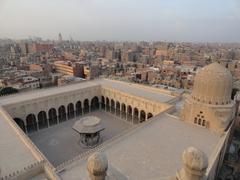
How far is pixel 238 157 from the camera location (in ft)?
64.1

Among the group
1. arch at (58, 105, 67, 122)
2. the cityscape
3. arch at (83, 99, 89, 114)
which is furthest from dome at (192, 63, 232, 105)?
arch at (58, 105, 67, 122)

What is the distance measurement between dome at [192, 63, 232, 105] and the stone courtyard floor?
12.3 metres

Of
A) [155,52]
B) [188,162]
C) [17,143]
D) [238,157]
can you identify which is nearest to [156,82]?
[238,157]

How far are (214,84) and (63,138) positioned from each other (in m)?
18.1

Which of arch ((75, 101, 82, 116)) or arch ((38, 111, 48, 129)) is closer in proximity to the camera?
arch ((38, 111, 48, 129))

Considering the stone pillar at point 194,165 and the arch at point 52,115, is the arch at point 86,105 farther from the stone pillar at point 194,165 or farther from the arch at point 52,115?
the stone pillar at point 194,165

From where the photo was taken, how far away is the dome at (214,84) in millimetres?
16125

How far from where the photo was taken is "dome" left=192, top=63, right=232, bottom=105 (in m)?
16.1

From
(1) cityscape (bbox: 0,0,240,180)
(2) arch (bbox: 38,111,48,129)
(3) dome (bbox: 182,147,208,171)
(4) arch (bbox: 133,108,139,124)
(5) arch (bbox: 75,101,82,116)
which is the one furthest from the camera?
(5) arch (bbox: 75,101,82,116)

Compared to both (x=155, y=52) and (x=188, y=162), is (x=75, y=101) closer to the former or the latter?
(x=188, y=162)

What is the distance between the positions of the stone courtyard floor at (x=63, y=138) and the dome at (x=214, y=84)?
1231 centimetres

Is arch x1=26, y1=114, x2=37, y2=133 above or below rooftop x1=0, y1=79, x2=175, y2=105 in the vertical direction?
below

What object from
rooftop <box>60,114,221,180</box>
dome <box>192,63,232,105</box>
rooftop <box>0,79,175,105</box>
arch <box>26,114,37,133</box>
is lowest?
arch <box>26,114,37,133</box>

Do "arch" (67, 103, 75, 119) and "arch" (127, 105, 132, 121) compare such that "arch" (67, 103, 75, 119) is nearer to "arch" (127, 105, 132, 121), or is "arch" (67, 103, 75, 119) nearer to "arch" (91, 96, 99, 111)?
"arch" (91, 96, 99, 111)
